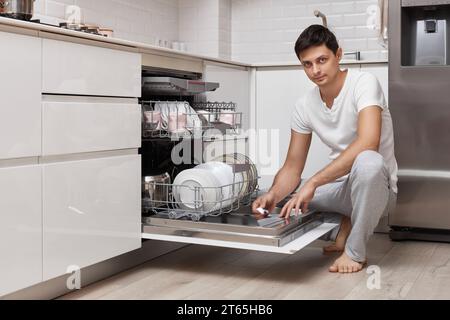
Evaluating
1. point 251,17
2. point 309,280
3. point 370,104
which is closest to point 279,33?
point 251,17

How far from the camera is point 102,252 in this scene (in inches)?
85.5

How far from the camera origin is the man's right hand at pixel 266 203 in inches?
100.0

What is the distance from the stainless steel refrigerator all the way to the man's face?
2.02ft

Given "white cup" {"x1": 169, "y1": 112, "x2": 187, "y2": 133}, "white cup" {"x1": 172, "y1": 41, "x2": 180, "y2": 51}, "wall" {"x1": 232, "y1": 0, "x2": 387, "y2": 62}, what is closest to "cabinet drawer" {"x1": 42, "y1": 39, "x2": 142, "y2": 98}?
"white cup" {"x1": 169, "y1": 112, "x2": 187, "y2": 133}

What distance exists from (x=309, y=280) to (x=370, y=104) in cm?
71

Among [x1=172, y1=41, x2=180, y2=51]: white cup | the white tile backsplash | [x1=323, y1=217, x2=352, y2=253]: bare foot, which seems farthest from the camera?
[x1=172, y1=41, x2=180, y2=51]: white cup

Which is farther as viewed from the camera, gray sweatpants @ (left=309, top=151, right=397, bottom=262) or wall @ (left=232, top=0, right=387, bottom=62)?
wall @ (left=232, top=0, right=387, bottom=62)

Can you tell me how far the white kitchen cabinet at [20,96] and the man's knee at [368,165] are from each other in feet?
3.84

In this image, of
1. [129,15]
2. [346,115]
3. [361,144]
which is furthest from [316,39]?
[129,15]

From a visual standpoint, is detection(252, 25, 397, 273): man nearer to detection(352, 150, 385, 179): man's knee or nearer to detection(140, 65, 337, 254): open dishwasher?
detection(352, 150, 385, 179): man's knee

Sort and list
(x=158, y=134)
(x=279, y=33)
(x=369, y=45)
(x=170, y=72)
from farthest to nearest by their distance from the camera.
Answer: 1. (x=279, y=33)
2. (x=369, y=45)
3. (x=170, y=72)
4. (x=158, y=134)

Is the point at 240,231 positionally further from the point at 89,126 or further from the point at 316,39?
the point at 316,39

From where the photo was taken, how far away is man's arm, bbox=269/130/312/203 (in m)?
2.71
